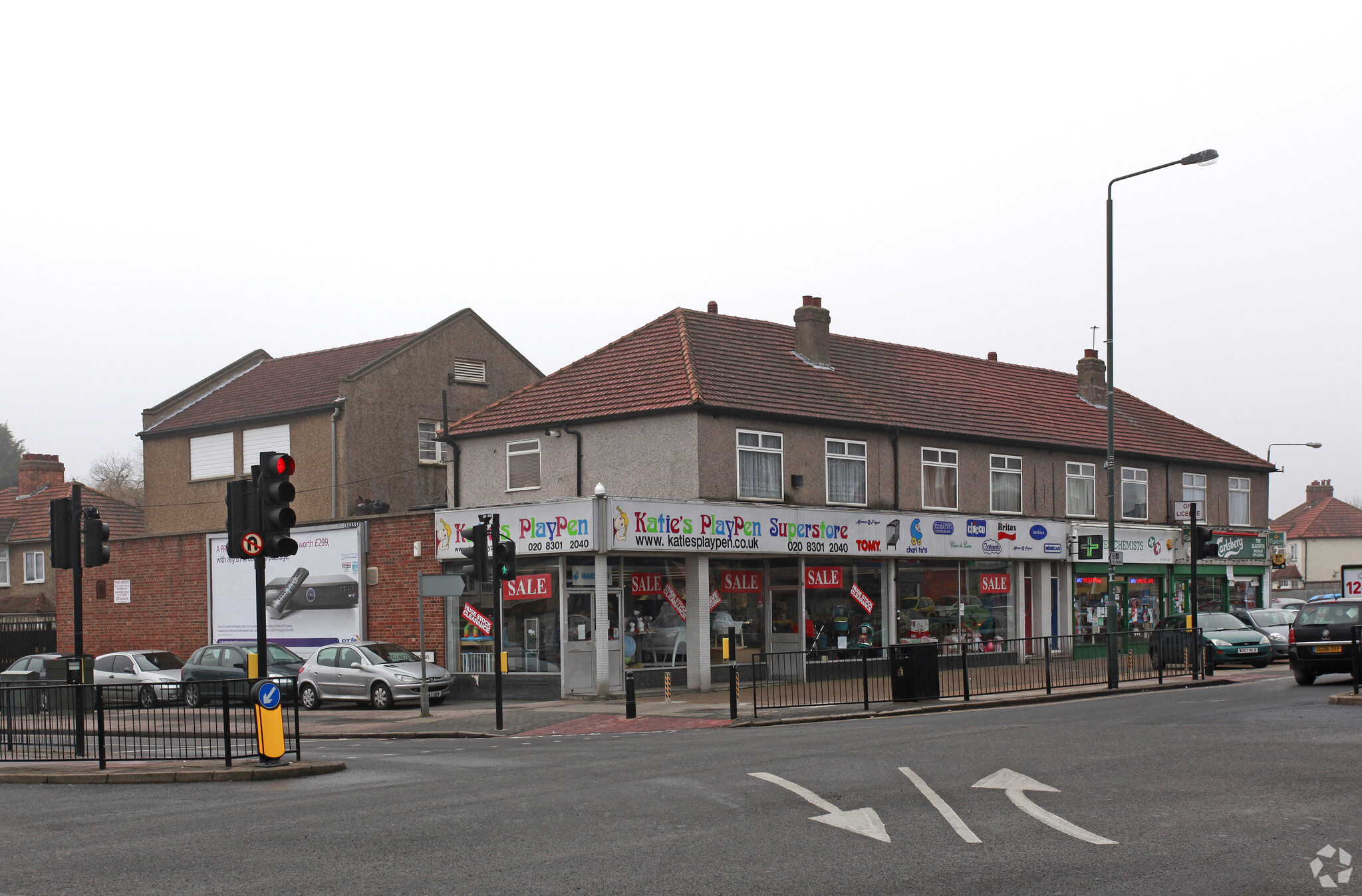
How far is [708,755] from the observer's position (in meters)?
15.7

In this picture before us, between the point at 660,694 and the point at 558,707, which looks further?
the point at 660,694

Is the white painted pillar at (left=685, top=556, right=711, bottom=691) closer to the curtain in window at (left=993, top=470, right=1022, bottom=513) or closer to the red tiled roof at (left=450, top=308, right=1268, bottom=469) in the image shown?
the red tiled roof at (left=450, top=308, right=1268, bottom=469)

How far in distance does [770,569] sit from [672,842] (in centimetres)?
2068

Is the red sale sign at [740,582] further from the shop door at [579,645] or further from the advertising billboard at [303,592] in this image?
the advertising billboard at [303,592]

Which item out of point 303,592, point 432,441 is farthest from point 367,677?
point 432,441

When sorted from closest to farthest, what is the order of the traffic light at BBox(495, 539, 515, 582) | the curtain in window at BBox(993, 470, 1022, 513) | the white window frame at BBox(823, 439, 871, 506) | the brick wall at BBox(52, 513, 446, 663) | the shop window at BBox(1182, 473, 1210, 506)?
the traffic light at BBox(495, 539, 515, 582), the brick wall at BBox(52, 513, 446, 663), the white window frame at BBox(823, 439, 871, 506), the curtain in window at BBox(993, 470, 1022, 513), the shop window at BBox(1182, 473, 1210, 506)

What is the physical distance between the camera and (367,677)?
1102 inches

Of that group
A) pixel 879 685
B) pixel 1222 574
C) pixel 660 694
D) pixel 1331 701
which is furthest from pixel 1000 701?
pixel 1222 574

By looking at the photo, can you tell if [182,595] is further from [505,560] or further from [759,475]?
[505,560]

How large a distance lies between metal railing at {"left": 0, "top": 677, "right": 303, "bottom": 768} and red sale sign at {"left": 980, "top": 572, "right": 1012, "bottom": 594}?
21.6 metres

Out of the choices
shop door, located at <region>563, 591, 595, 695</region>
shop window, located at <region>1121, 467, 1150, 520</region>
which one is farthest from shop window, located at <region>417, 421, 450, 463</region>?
shop window, located at <region>1121, 467, 1150, 520</region>

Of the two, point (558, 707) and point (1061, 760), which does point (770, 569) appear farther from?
point (1061, 760)

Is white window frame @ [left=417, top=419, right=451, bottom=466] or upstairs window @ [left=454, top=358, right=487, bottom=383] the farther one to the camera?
upstairs window @ [left=454, top=358, right=487, bottom=383]

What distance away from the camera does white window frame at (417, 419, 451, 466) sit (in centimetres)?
4012
